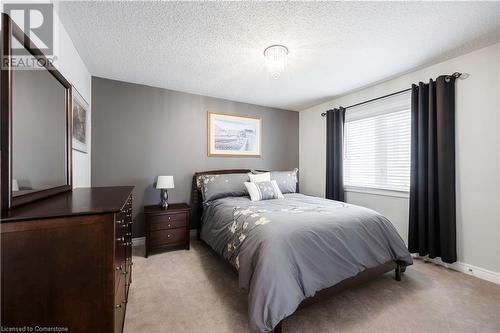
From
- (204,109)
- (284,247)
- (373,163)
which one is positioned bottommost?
(284,247)

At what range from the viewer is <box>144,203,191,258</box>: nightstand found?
2781 mm

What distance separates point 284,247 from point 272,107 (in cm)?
331

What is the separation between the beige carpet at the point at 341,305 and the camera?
5.13ft

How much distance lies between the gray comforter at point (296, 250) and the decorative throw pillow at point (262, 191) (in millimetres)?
644

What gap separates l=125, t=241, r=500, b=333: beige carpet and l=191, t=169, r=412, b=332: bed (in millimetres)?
165

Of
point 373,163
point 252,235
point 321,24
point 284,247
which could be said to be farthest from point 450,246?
point 321,24

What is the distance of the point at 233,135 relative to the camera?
3879 mm

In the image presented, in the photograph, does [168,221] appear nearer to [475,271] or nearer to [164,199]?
[164,199]

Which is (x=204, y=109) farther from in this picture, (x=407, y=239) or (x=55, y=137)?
(x=407, y=239)

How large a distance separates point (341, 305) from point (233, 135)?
9.57ft

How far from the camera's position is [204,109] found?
363 centimetres

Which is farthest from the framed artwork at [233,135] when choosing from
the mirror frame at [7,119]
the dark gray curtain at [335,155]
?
the mirror frame at [7,119]

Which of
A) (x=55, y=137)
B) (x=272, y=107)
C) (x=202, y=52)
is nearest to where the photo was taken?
(x=55, y=137)

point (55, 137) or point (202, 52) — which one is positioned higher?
point (202, 52)
